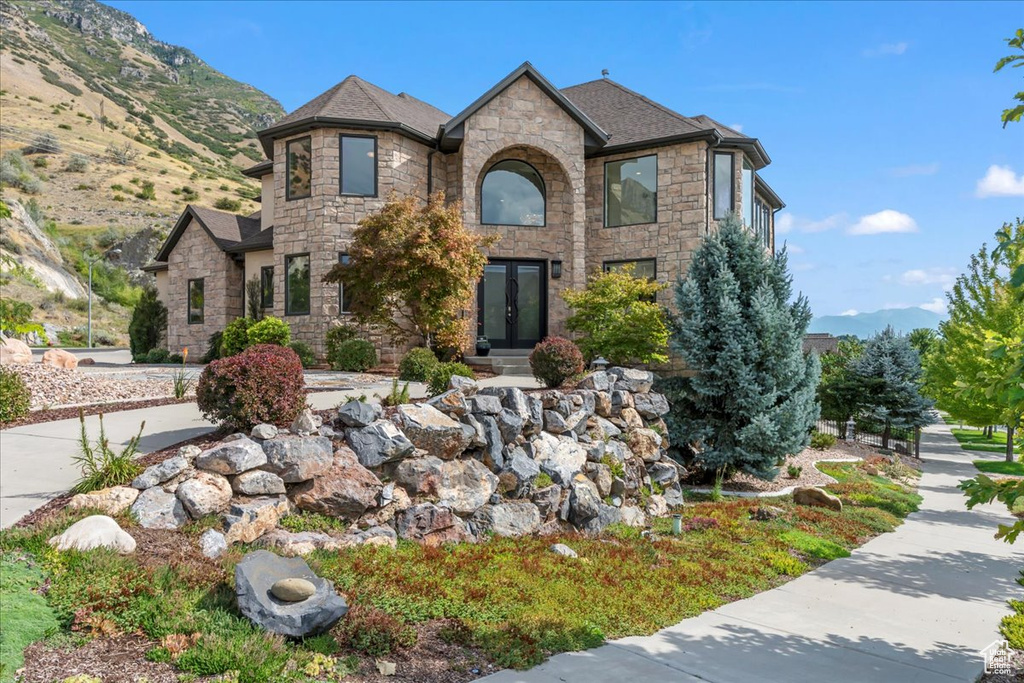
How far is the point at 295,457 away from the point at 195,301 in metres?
18.9

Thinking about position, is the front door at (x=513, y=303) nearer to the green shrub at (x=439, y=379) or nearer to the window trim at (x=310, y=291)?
the window trim at (x=310, y=291)

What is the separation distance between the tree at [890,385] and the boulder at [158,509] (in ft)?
61.4

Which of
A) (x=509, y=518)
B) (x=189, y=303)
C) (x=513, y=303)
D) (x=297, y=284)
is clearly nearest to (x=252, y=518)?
(x=509, y=518)

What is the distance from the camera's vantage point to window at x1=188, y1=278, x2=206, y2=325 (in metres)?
23.2

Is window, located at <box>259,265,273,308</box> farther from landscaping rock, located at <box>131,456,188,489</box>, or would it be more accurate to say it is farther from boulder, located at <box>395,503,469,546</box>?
landscaping rock, located at <box>131,456,188,489</box>

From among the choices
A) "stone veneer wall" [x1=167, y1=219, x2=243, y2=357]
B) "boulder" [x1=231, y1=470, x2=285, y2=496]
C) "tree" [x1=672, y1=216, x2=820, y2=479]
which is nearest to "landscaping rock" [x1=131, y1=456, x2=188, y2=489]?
"boulder" [x1=231, y1=470, x2=285, y2=496]

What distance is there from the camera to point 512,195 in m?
20.2

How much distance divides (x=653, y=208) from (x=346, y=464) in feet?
49.3

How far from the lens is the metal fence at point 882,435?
746 inches

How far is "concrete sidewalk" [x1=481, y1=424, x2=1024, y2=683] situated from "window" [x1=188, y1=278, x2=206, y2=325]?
846 inches

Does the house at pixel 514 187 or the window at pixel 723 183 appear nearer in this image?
the house at pixel 514 187

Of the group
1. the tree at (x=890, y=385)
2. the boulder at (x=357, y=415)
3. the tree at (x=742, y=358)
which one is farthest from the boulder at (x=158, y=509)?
the tree at (x=890, y=385)

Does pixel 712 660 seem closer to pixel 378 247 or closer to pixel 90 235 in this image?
pixel 378 247

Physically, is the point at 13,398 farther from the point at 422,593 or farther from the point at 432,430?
the point at 422,593
